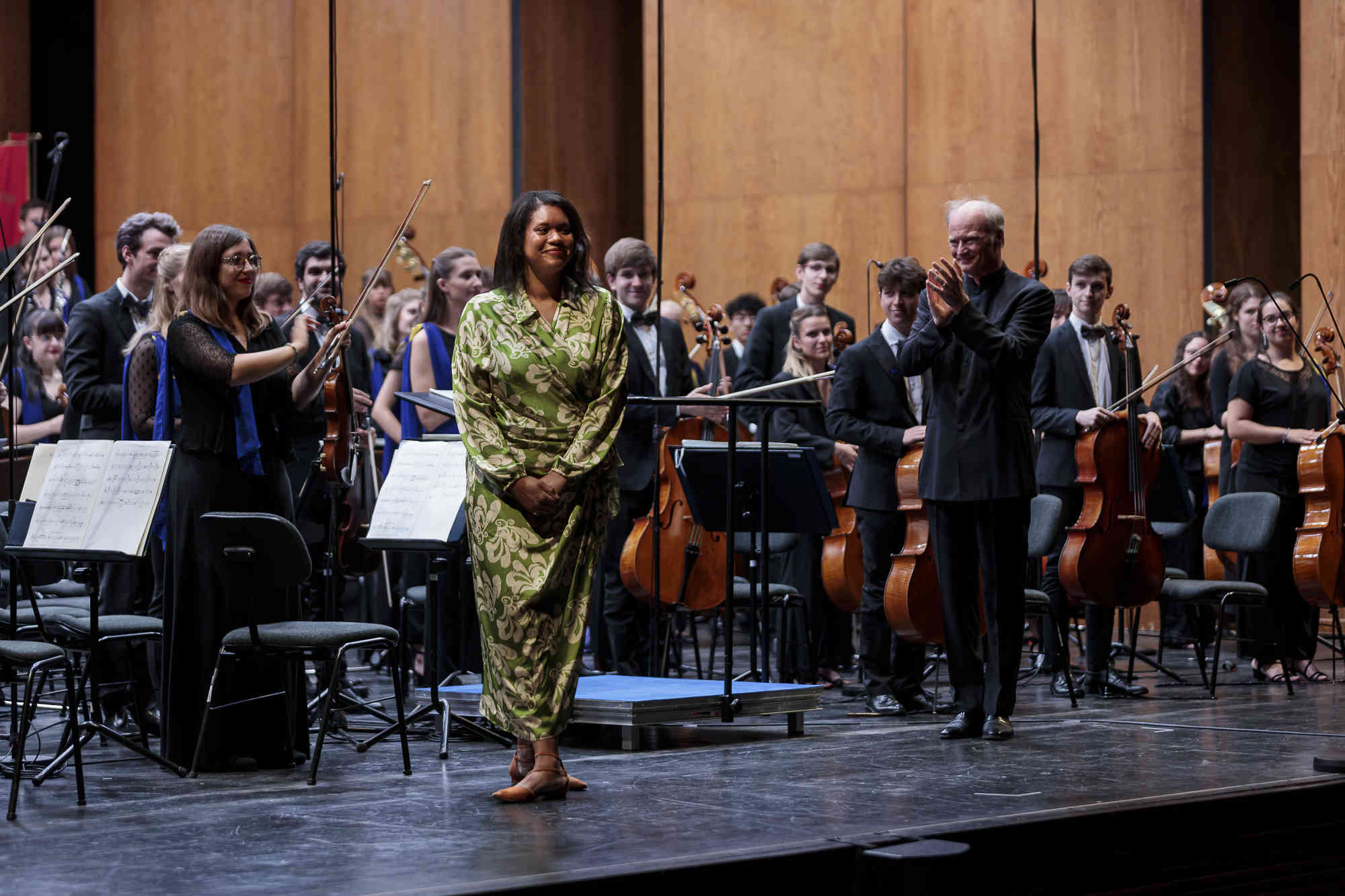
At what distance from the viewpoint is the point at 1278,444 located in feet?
20.8

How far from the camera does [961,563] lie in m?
4.61

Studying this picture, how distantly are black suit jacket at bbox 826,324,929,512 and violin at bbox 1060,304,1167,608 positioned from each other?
0.60m

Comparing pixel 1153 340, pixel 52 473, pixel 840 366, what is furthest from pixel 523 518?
pixel 1153 340

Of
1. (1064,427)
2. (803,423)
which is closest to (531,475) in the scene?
(803,423)

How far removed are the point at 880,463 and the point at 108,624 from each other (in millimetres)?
2302

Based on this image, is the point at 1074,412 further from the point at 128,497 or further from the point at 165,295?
the point at 128,497

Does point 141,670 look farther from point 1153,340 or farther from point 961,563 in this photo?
point 1153,340

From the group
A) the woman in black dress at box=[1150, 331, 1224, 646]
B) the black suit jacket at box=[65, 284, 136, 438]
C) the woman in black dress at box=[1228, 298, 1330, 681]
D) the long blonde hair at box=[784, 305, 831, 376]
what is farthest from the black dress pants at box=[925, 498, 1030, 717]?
the woman in black dress at box=[1150, 331, 1224, 646]

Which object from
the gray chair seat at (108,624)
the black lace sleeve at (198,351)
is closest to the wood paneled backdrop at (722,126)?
the black lace sleeve at (198,351)

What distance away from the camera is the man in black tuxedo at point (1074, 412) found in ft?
18.7

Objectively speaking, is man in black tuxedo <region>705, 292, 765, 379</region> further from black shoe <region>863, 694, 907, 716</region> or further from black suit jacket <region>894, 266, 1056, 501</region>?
black suit jacket <region>894, 266, 1056, 501</region>

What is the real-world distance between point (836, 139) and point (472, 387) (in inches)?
215

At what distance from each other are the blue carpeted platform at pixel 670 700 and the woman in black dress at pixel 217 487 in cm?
63

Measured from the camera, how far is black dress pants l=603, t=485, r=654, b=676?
5.79 metres
